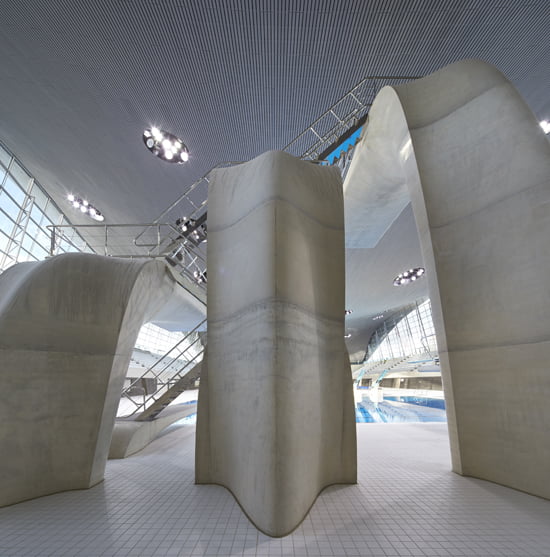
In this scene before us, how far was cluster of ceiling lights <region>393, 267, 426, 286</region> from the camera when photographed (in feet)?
71.9

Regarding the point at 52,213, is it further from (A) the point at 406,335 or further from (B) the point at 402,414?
(A) the point at 406,335

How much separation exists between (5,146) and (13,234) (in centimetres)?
443

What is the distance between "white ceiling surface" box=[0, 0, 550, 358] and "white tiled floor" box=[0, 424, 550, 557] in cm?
835

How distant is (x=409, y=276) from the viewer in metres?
22.7

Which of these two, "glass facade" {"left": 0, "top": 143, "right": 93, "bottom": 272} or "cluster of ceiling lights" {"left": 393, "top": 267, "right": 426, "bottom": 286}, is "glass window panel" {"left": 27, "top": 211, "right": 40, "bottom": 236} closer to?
"glass facade" {"left": 0, "top": 143, "right": 93, "bottom": 272}

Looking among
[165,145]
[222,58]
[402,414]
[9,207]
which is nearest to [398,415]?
[402,414]

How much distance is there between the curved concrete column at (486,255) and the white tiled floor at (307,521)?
68 cm

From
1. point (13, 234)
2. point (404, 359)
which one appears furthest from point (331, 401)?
point (404, 359)

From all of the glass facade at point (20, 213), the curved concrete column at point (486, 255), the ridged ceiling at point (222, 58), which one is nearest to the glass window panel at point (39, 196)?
the glass facade at point (20, 213)

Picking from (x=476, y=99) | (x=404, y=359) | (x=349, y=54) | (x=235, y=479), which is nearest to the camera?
(x=235, y=479)

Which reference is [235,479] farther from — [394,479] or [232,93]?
[232,93]

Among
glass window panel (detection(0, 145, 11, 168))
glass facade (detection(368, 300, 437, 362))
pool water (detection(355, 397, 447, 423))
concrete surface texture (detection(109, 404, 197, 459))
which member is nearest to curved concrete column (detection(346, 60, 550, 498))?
pool water (detection(355, 397, 447, 423))

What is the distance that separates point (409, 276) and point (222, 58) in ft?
64.3

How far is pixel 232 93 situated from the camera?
9.30m
